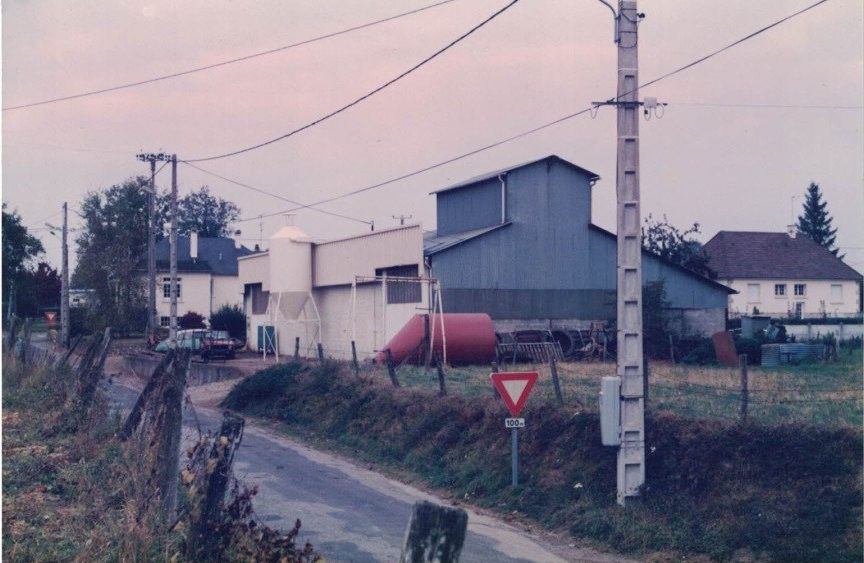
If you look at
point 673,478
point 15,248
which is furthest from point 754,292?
point 673,478

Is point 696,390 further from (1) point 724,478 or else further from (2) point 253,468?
(2) point 253,468

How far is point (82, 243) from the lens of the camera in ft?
217

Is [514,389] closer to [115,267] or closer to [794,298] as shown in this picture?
[115,267]

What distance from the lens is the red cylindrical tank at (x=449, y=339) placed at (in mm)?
32281

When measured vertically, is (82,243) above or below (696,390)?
above

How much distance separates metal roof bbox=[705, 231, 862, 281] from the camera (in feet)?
227

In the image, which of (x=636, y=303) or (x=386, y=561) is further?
(x=636, y=303)

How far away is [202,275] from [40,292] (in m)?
12.6


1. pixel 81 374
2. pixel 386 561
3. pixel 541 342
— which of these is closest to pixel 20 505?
pixel 386 561

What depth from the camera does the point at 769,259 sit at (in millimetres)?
70375

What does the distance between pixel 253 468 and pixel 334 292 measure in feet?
92.4

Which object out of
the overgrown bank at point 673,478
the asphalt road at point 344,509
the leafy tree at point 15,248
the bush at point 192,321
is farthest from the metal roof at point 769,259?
the asphalt road at point 344,509

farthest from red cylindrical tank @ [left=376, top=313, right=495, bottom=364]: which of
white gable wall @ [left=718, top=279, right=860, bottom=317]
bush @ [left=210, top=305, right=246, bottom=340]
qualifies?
white gable wall @ [left=718, top=279, right=860, bottom=317]

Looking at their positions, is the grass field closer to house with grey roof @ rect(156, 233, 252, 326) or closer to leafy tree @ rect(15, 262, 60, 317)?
leafy tree @ rect(15, 262, 60, 317)
